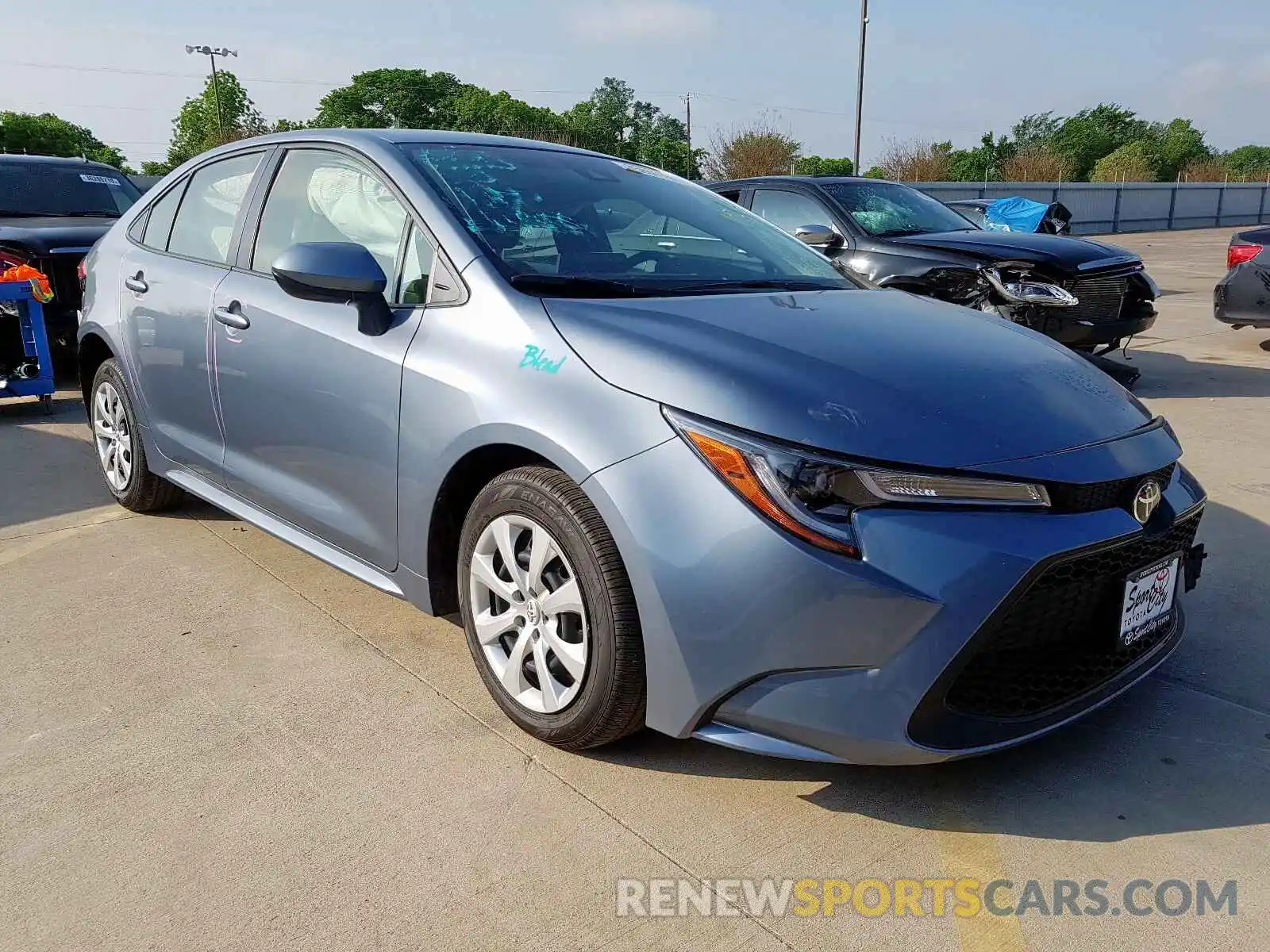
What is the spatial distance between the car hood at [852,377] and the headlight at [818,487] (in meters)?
0.04

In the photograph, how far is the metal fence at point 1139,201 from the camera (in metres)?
29.4

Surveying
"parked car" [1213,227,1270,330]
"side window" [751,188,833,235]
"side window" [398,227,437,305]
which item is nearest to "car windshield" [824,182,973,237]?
"side window" [751,188,833,235]

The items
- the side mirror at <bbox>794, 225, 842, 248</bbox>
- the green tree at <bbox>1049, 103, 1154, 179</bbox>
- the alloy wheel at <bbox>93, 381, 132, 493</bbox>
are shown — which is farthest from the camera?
the green tree at <bbox>1049, 103, 1154, 179</bbox>

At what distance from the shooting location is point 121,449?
456 cm

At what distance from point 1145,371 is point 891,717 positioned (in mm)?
Answer: 7117

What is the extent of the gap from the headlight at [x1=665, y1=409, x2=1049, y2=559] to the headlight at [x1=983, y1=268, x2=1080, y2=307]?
4.75 metres

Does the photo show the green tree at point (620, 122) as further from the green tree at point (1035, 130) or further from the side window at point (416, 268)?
the side window at point (416, 268)

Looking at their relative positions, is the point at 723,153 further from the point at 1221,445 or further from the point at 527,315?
the point at 527,315

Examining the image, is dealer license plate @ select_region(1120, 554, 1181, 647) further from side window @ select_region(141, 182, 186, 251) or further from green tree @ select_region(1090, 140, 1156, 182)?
green tree @ select_region(1090, 140, 1156, 182)

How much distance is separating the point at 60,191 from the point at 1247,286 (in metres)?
9.69

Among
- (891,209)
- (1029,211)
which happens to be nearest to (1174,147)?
(1029,211)

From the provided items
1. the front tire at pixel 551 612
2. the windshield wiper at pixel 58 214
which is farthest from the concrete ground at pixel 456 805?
the windshield wiper at pixel 58 214

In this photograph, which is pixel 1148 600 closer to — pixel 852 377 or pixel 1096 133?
pixel 852 377

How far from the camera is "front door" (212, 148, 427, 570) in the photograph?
2.96 metres
